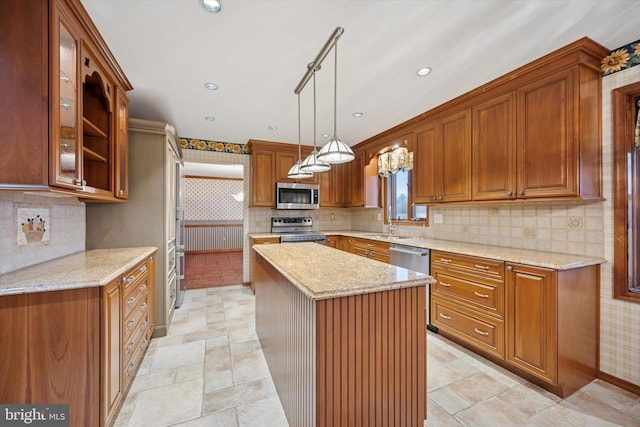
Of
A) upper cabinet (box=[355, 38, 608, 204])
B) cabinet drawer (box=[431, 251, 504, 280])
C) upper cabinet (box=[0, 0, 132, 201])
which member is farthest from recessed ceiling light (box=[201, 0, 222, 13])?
cabinet drawer (box=[431, 251, 504, 280])

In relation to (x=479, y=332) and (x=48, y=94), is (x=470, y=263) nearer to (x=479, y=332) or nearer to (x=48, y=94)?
(x=479, y=332)

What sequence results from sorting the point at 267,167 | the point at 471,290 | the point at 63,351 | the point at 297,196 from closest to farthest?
the point at 63,351 < the point at 471,290 < the point at 267,167 < the point at 297,196

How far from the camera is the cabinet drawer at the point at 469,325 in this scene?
211cm

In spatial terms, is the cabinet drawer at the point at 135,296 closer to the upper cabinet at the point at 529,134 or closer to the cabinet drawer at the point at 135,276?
the cabinet drawer at the point at 135,276

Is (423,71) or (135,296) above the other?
(423,71)

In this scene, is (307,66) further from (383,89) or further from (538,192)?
(538,192)

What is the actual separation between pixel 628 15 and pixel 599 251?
157 centimetres

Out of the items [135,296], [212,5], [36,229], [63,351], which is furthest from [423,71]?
[36,229]

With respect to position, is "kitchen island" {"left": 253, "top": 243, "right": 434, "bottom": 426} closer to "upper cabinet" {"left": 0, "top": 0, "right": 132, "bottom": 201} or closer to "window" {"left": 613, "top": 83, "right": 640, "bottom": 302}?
"upper cabinet" {"left": 0, "top": 0, "right": 132, "bottom": 201}

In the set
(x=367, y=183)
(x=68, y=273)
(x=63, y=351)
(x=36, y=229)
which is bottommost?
(x=63, y=351)

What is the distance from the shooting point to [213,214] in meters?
8.52

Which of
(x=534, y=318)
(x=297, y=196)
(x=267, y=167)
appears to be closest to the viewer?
(x=534, y=318)


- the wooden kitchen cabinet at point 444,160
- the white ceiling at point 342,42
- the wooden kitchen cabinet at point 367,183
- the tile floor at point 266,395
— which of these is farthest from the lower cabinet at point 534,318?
the wooden kitchen cabinet at point 367,183

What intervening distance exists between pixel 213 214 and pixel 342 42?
304 inches
